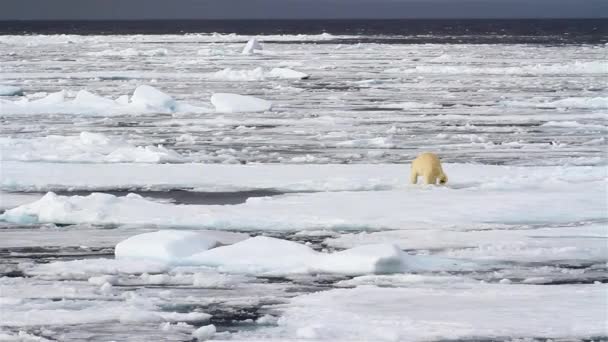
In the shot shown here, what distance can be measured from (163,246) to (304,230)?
1501 millimetres

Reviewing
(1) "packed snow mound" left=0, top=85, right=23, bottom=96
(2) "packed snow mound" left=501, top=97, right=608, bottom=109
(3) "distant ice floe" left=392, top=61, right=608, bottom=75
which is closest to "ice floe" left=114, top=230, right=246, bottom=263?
(2) "packed snow mound" left=501, top=97, right=608, bottom=109

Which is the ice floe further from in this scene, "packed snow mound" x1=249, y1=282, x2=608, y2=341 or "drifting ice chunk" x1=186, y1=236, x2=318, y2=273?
"packed snow mound" x1=249, y1=282, x2=608, y2=341

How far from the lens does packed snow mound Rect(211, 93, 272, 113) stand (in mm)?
22328

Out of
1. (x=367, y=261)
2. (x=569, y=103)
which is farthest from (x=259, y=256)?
(x=569, y=103)

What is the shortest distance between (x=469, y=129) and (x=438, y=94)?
9.30 m

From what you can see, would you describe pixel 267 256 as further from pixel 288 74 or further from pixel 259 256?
pixel 288 74

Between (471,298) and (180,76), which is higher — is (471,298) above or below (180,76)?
below

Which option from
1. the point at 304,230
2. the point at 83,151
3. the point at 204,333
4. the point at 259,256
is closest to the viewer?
the point at 204,333

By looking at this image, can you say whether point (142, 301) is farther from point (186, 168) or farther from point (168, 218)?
point (186, 168)

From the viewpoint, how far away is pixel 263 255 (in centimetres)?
818

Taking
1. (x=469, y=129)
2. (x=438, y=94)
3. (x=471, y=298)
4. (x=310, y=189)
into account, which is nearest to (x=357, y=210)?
(x=310, y=189)

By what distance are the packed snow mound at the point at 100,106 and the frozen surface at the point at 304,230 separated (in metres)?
1.47

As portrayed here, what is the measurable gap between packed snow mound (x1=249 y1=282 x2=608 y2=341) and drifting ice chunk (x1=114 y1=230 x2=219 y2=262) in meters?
1.42

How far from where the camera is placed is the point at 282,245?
27.4ft
